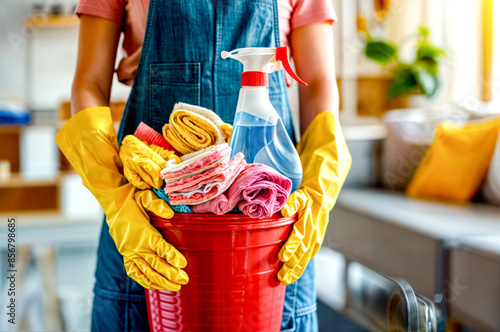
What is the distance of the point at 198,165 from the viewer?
41cm

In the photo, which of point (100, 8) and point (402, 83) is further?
point (402, 83)

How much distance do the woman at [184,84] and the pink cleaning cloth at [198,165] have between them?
0.12m

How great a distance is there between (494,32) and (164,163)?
2327 mm

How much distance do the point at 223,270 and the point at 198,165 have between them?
10cm

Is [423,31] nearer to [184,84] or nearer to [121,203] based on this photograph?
[184,84]

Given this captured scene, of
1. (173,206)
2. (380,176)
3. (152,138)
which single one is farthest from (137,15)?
(380,176)

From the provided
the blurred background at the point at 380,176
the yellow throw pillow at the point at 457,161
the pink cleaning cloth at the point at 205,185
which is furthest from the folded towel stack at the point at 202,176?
the yellow throw pillow at the point at 457,161

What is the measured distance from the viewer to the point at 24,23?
1.08 metres

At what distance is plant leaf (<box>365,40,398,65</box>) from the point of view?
2488 mm

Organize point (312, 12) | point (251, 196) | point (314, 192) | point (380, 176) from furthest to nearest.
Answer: point (380, 176) → point (312, 12) → point (314, 192) → point (251, 196)

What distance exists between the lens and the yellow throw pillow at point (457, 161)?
172 cm

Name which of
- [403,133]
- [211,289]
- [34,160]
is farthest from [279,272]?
[34,160]

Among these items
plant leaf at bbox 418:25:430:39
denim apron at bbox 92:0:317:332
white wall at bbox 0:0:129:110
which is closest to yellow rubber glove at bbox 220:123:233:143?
denim apron at bbox 92:0:317:332

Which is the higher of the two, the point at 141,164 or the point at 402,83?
the point at 402,83
